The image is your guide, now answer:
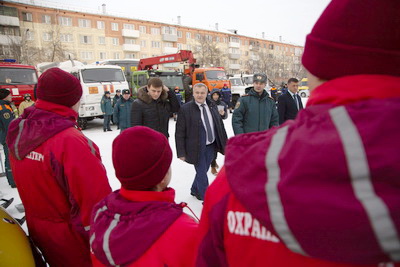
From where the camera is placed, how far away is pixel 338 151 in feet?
1.63

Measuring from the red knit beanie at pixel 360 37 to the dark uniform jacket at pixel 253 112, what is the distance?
12.7 ft

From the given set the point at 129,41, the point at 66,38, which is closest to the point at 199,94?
the point at 66,38

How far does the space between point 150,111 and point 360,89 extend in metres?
4.12

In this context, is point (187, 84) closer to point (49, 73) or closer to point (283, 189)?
point (49, 73)

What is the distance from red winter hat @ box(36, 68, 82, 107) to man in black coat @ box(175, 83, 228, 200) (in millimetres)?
2233

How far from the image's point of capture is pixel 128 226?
42.0 inches

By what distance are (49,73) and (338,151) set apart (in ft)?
6.56

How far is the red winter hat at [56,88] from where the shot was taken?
189 cm

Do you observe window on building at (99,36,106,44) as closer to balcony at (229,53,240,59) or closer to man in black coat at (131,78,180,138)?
balcony at (229,53,240,59)

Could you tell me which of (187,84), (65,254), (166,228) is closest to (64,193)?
(65,254)

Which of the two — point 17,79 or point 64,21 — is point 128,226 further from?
point 64,21

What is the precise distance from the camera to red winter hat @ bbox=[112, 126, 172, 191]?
121 centimetres

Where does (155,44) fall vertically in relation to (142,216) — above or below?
above

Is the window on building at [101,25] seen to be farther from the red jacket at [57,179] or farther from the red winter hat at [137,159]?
the red winter hat at [137,159]
